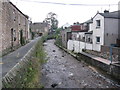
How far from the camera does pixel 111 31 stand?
72.9ft

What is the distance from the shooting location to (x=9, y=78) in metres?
5.74

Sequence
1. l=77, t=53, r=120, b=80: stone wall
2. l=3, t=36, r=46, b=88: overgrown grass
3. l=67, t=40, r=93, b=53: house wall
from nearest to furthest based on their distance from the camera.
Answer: l=3, t=36, r=46, b=88: overgrown grass, l=77, t=53, r=120, b=80: stone wall, l=67, t=40, r=93, b=53: house wall

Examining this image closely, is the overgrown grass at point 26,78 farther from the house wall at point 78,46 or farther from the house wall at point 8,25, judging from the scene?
the house wall at point 78,46

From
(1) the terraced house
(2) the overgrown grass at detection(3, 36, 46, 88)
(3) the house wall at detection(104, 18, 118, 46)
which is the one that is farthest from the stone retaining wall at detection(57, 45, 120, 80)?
(1) the terraced house

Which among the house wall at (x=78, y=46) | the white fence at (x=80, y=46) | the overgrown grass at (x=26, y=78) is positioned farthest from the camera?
the house wall at (x=78, y=46)

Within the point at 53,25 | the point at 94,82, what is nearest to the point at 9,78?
the point at 94,82

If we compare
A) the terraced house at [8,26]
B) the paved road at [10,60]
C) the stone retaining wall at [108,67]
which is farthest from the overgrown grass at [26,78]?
the stone retaining wall at [108,67]

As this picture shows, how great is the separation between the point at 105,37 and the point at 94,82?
11921 millimetres

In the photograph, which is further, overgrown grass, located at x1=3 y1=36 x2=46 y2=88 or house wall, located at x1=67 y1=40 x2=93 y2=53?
house wall, located at x1=67 y1=40 x2=93 y2=53

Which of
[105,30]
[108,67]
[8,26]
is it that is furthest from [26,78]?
[105,30]

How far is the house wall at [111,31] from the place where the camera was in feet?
71.7

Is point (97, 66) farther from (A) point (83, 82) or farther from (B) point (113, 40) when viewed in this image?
(B) point (113, 40)

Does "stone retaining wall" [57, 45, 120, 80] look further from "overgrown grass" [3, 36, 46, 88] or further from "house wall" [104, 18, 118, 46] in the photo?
"overgrown grass" [3, 36, 46, 88]

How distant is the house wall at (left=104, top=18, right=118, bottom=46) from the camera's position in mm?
21859
